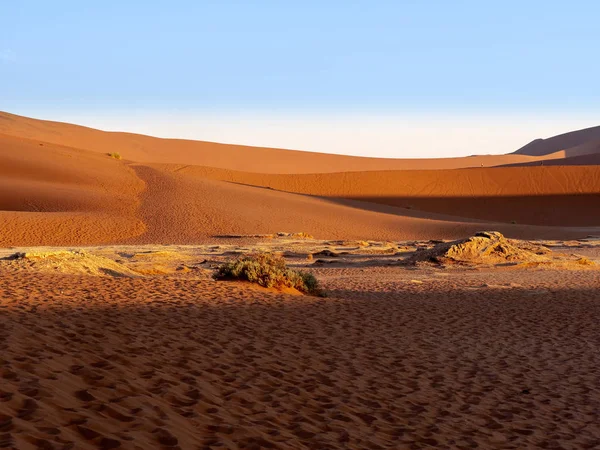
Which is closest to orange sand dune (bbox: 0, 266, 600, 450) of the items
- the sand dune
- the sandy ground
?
the sandy ground

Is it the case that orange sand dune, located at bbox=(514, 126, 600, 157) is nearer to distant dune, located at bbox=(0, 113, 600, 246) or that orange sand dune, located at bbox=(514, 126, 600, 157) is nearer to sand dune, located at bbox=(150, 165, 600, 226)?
distant dune, located at bbox=(0, 113, 600, 246)

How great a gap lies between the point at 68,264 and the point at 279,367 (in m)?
9.57

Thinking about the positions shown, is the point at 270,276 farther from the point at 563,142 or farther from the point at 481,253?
the point at 563,142

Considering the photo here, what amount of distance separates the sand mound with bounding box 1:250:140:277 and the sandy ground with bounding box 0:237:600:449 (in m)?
0.16

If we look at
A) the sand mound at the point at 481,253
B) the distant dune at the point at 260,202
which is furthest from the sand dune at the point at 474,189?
the sand mound at the point at 481,253

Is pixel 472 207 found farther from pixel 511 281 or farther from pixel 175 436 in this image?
pixel 175 436

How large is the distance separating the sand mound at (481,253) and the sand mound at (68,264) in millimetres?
11629

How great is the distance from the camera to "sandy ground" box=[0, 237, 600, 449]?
19.0 feet

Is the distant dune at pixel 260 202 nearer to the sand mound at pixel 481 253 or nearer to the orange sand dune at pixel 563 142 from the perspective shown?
the sand mound at pixel 481 253

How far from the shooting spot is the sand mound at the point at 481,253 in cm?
2545

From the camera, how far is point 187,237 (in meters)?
35.3

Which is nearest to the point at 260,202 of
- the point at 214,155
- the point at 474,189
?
the point at 474,189

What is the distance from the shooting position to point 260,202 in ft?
151

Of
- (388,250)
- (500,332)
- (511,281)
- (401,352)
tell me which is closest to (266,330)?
(401,352)
